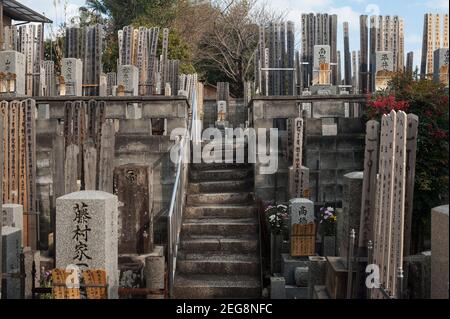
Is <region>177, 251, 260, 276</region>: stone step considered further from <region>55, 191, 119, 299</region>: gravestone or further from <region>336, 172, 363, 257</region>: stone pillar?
<region>336, 172, 363, 257</region>: stone pillar

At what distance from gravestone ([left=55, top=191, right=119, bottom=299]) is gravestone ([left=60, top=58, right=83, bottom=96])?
7.59 meters

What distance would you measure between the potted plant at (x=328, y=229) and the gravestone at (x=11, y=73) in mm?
7652

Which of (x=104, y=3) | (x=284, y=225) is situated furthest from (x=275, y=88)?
(x=104, y=3)

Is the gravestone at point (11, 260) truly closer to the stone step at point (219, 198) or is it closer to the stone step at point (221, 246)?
the stone step at point (221, 246)

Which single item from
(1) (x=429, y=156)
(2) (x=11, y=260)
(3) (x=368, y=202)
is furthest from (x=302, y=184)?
(2) (x=11, y=260)

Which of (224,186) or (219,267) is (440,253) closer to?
(219,267)

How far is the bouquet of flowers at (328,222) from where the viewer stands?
8891 mm

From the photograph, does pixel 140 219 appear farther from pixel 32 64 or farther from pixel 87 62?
pixel 32 64

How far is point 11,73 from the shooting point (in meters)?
11.3

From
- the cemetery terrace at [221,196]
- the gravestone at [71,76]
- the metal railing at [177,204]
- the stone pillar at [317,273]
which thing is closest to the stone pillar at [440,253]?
the cemetery terrace at [221,196]

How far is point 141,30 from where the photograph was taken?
51.9 feet

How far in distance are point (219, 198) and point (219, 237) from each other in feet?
3.88

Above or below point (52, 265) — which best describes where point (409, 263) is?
above

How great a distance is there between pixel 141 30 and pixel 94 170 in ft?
27.4
